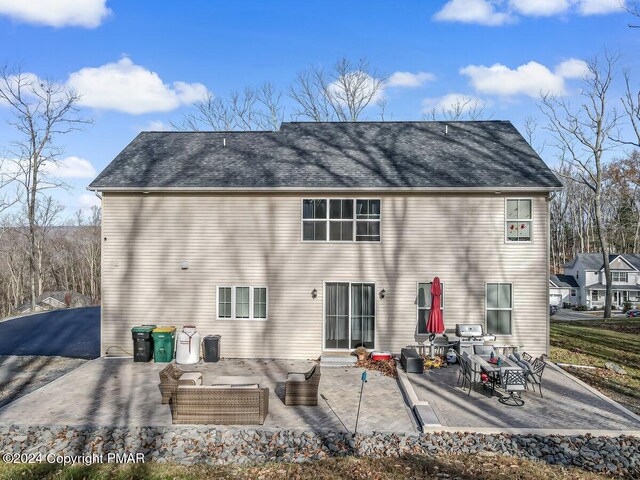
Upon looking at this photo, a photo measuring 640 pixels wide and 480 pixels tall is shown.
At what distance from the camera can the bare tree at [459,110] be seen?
115ft

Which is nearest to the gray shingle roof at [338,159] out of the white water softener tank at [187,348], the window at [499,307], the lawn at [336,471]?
the window at [499,307]

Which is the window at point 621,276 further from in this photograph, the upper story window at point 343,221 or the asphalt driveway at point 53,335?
the asphalt driveway at point 53,335

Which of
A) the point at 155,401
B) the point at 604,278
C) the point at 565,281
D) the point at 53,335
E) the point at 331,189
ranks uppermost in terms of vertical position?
the point at 331,189

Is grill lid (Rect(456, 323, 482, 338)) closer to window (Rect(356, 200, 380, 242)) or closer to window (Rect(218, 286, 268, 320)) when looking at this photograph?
window (Rect(356, 200, 380, 242))

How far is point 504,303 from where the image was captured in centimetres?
1250

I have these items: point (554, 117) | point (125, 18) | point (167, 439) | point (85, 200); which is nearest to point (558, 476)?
point (167, 439)

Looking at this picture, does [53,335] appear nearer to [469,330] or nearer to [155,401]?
[155,401]

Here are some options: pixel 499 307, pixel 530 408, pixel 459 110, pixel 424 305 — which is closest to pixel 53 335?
pixel 424 305

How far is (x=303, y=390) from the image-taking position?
28.5 feet

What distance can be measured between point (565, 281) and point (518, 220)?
48.6 meters

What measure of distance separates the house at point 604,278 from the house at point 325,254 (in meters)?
44.6

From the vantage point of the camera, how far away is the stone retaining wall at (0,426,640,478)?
6.64 meters

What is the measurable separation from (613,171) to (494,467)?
5563 cm

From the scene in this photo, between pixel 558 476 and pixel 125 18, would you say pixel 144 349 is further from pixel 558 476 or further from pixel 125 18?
pixel 125 18
